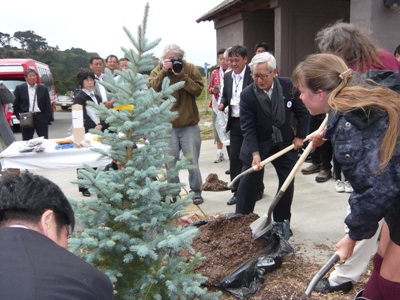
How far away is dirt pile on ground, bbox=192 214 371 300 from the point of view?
3049 millimetres

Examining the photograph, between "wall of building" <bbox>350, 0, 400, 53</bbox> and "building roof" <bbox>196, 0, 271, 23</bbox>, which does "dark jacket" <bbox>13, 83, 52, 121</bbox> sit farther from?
"wall of building" <bbox>350, 0, 400, 53</bbox>

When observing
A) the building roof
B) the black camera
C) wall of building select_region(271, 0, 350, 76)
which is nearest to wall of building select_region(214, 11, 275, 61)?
the building roof

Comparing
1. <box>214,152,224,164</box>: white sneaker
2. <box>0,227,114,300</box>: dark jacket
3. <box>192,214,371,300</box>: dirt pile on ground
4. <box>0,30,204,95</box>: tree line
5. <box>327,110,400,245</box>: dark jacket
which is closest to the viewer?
<box>0,227,114,300</box>: dark jacket

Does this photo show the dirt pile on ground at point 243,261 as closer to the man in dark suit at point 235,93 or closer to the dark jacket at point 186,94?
the man in dark suit at point 235,93

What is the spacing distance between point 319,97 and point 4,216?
150 cm

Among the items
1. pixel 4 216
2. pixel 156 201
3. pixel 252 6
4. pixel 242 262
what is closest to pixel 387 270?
pixel 156 201

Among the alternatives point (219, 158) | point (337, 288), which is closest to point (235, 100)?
point (219, 158)

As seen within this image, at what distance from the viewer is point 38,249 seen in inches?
48.9

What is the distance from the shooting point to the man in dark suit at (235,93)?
5.08m

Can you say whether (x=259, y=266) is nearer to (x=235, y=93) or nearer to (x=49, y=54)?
(x=235, y=93)

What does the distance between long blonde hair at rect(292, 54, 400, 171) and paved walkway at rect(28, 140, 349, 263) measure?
6.68ft

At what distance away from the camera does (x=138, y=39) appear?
2.05 m

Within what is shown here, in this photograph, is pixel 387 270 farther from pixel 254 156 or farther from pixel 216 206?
pixel 216 206

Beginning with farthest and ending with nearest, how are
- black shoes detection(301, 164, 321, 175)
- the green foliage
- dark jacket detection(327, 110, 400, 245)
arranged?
black shoes detection(301, 164, 321, 175)
the green foliage
dark jacket detection(327, 110, 400, 245)
